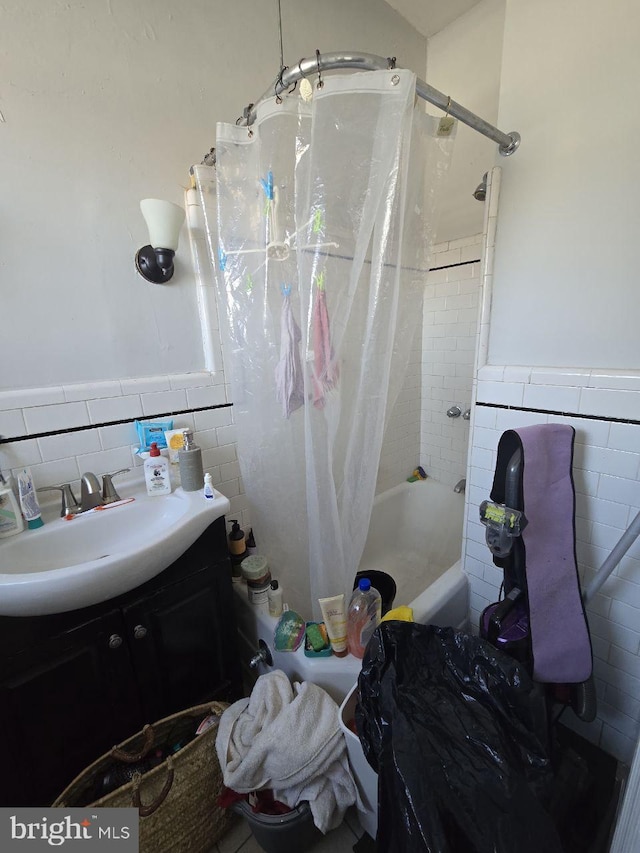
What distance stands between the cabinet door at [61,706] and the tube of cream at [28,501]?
307 mm

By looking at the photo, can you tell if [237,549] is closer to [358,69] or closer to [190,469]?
[190,469]

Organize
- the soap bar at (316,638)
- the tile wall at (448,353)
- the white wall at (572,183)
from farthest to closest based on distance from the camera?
the tile wall at (448,353), the soap bar at (316,638), the white wall at (572,183)

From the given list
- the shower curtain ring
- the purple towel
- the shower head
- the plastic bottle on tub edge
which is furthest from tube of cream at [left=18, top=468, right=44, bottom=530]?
the shower head

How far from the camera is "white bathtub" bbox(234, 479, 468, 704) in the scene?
1332mm

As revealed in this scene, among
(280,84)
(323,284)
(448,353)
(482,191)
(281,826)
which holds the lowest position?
(281,826)

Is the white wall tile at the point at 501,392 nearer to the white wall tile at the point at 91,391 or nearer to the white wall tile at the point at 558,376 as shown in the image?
the white wall tile at the point at 558,376

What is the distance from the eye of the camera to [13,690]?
799 mm

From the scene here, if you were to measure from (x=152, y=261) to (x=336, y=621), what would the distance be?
129 cm

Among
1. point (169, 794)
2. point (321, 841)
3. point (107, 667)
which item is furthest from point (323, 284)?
point (321, 841)

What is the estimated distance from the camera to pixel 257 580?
1240mm

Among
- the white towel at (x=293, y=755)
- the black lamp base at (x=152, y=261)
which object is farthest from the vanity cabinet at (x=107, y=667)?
the black lamp base at (x=152, y=261)

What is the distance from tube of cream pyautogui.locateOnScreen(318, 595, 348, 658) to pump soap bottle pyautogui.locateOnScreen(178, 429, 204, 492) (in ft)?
A: 1.77

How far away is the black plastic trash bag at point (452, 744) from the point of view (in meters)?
0.64

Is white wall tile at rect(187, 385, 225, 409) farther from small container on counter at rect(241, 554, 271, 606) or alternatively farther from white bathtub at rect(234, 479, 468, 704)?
white bathtub at rect(234, 479, 468, 704)
